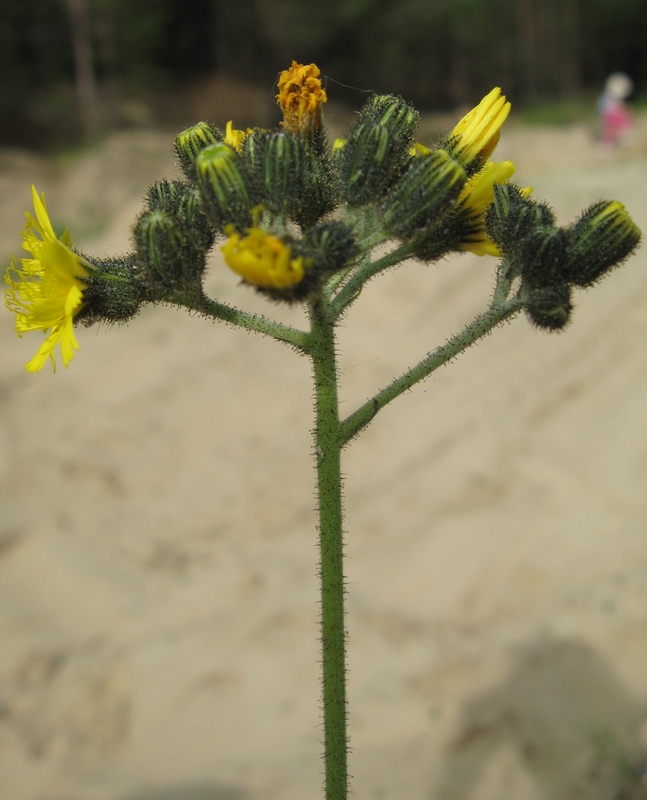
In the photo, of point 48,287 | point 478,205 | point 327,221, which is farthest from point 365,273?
point 48,287

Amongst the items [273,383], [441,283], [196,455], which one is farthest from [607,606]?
[441,283]

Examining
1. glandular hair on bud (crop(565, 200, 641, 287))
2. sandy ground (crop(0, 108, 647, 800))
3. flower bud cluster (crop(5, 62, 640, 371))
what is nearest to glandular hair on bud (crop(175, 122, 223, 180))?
flower bud cluster (crop(5, 62, 640, 371))

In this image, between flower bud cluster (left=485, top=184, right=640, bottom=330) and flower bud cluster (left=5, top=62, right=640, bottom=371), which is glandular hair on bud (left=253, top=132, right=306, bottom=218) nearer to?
flower bud cluster (left=5, top=62, right=640, bottom=371)

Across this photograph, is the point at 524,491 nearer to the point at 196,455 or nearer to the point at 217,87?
the point at 196,455

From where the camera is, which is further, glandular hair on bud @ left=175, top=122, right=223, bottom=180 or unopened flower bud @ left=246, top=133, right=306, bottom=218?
glandular hair on bud @ left=175, top=122, right=223, bottom=180

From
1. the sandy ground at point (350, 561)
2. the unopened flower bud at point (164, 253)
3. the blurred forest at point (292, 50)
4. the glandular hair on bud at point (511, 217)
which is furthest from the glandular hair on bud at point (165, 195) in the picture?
the blurred forest at point (292, 50)

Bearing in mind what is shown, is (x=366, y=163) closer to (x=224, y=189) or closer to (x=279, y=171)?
(x=279, y=171)
